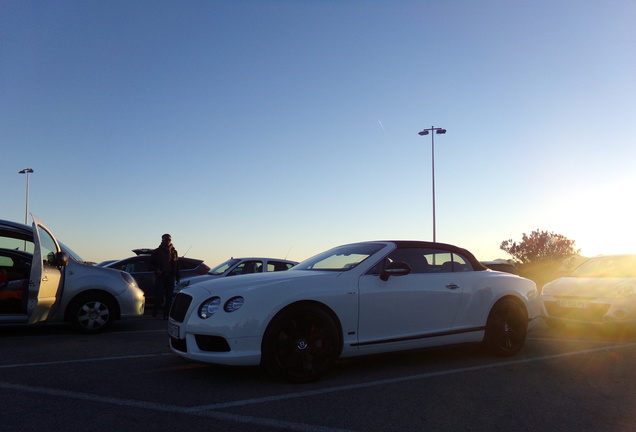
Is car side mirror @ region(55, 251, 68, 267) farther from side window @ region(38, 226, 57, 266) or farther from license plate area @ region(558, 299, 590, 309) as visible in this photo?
license plate area @ region(558, 299, 590, 309)

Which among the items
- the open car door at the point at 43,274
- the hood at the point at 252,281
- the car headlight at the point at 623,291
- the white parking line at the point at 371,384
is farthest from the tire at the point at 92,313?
the car headlight at the point at 623,291

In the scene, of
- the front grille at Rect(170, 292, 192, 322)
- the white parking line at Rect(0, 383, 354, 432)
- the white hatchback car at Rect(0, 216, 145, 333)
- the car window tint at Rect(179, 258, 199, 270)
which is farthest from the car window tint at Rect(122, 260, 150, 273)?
the white parking line at Rect(0, 383, 354, 432)

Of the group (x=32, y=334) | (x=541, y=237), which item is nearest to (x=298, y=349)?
(x=32, y=334)

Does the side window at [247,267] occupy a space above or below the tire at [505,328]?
above

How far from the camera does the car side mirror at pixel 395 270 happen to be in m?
5.27

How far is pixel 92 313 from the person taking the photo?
816cm

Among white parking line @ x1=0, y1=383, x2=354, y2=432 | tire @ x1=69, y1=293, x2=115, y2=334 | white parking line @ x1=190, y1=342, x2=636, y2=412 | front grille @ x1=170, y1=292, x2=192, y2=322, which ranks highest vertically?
front grille @ x1=170, y1=292, x2=192, y2=322

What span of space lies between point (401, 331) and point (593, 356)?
2842 mm

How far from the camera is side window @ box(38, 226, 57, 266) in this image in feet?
24.3

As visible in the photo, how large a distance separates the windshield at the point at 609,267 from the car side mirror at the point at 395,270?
5.40 m

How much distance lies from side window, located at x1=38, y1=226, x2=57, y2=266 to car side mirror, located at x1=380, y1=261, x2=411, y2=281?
512 cm

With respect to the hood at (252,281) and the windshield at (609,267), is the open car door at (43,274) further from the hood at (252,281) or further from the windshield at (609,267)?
the windshield at (609,267)

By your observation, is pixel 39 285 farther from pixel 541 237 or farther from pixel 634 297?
pixel 541 237

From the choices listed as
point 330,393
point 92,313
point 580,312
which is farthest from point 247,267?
point 330,393
